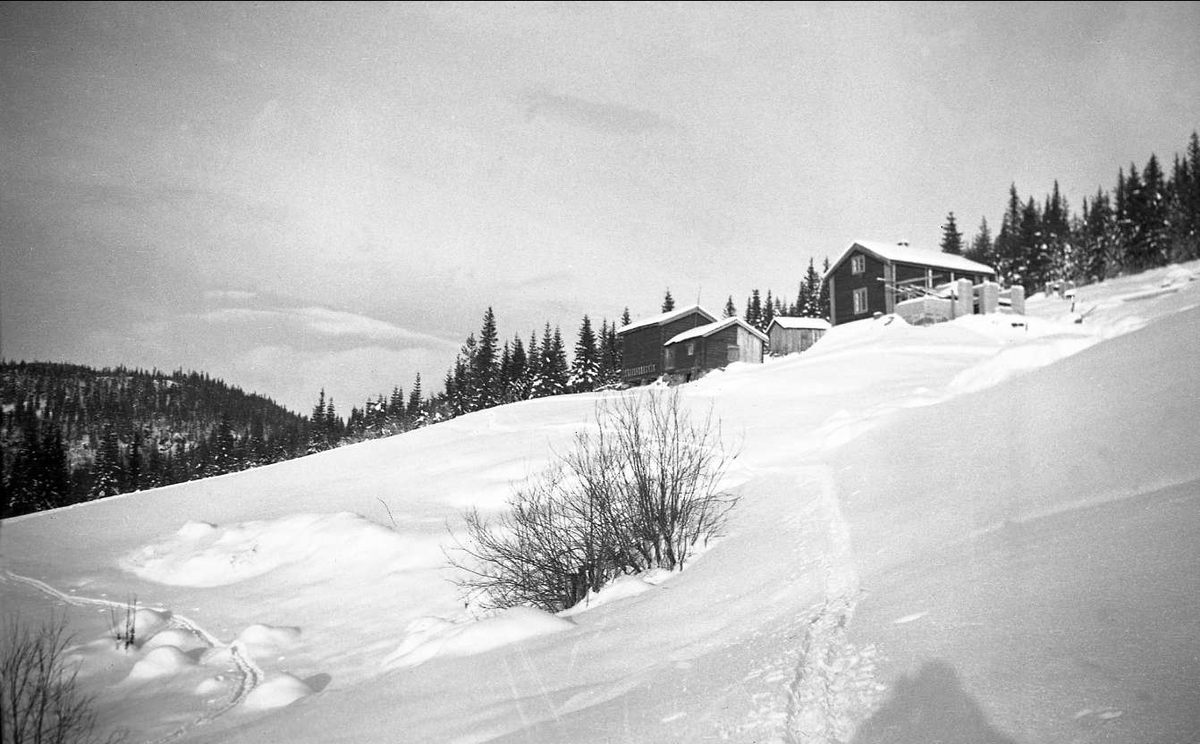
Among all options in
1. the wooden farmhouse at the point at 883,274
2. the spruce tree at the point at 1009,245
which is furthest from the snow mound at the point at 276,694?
the spruce tree at the point at 1009,245

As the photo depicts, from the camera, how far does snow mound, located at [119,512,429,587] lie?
47.6 feet

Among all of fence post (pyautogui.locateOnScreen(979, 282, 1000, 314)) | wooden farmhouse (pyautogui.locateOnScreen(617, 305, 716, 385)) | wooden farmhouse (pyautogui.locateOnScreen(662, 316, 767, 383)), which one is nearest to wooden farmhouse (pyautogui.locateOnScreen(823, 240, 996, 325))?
fence post (pyautogui.locateOnScreen(979, 282, 1000, 314))

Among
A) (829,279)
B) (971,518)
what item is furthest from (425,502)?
(829,279)

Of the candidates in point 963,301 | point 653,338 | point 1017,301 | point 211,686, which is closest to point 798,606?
point 211,686

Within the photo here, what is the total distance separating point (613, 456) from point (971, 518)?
18.4ft

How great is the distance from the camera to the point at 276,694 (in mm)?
7598

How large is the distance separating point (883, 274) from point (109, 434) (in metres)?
60.5

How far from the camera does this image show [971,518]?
19.2ft

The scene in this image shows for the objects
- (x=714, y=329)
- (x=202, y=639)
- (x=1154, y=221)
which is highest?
(x=1154, y=221)

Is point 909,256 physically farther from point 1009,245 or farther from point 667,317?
point 1009,245

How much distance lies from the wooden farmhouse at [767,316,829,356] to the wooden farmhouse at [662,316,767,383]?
2.17 meters

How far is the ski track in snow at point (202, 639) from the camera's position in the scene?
743 cm

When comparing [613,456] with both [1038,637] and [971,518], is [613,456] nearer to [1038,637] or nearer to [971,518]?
[971,518]

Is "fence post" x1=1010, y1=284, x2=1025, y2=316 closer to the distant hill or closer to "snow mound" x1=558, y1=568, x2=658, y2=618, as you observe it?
"snow mound" x1=558, y1=568, x2=658, y2=618
